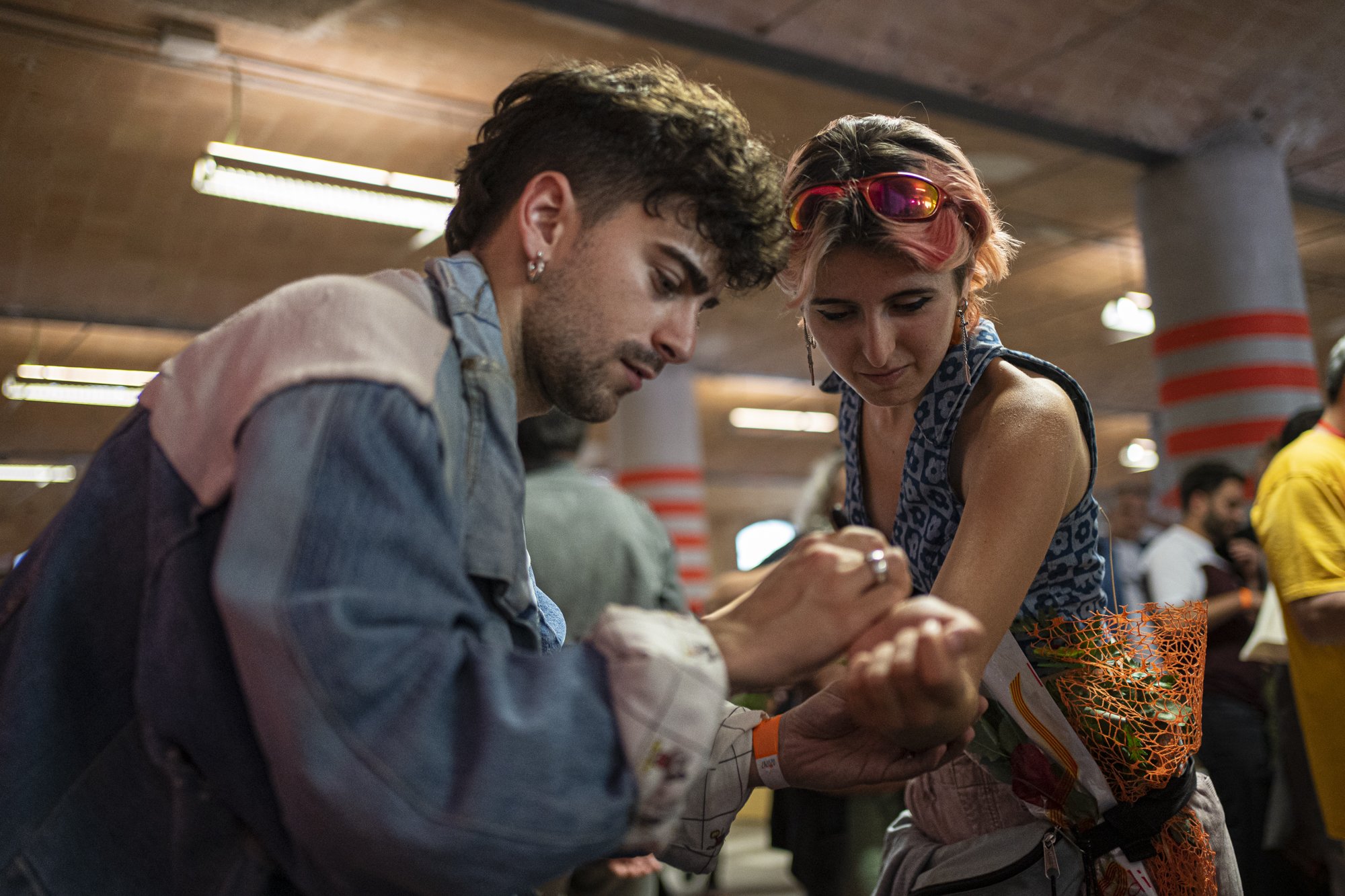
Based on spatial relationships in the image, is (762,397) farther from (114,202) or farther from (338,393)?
(338,393)

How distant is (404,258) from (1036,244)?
17.6 feet

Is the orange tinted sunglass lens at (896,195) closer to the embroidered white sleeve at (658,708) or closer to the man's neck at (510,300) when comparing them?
the man's neck at (510,300)

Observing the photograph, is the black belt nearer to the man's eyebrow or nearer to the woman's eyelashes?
the woman's eyelashes

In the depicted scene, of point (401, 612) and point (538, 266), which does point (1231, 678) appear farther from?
point (401, 612)

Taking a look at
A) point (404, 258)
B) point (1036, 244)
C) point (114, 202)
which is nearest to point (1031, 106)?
point (1036, 244)

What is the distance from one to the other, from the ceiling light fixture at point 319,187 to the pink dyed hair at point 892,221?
4609 millimetres

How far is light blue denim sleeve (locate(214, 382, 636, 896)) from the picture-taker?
0.72m

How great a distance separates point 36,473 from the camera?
35.5 ft

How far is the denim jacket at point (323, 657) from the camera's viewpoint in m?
0.73

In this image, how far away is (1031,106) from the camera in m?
6.10

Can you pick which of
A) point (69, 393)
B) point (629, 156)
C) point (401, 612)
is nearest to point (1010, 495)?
point (629, 156)

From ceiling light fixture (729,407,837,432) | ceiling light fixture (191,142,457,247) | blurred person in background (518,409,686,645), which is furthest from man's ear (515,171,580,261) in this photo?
ceiling light fixture (729,407,837,432)

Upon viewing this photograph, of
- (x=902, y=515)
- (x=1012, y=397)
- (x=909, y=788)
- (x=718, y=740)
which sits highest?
(x=1012, y=397)

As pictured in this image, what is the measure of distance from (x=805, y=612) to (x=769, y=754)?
1.49 feet
